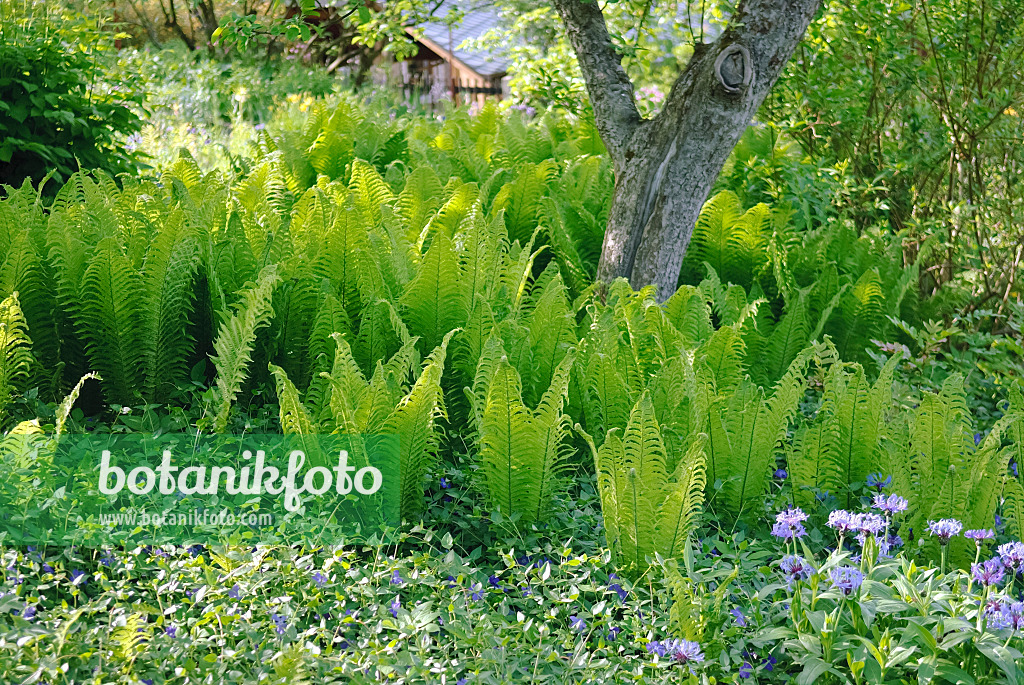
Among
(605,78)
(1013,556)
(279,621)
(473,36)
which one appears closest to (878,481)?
(1013,556)

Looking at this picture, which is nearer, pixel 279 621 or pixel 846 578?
pixel 846 578

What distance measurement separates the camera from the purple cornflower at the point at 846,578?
71.9 inches

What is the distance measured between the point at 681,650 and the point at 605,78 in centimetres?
271

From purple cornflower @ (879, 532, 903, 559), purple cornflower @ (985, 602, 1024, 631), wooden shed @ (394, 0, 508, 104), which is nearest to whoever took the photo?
Answer: purple cornflower @ (985, 602, 1024, 631)

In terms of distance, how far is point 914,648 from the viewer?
68.4 inches

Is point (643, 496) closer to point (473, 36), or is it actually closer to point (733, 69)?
point (733, 69)

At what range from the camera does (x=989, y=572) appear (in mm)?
1927

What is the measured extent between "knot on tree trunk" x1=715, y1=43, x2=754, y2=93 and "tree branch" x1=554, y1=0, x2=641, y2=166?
481 millimetres

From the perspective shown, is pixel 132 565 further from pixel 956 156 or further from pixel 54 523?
pixel 956 156

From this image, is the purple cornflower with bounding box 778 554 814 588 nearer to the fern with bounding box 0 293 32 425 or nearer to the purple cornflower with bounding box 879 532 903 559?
the purple cornflower with bounding box 879 532 903 559

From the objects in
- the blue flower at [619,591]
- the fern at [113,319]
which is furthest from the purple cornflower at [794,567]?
the fern at [113,319]

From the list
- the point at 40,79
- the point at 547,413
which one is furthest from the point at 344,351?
the point at 40,79

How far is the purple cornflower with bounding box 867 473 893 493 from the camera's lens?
259cm

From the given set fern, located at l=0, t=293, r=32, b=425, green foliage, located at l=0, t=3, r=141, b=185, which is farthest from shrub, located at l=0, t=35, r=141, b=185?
fern, located at l=0, t=293, r=32, b=425
